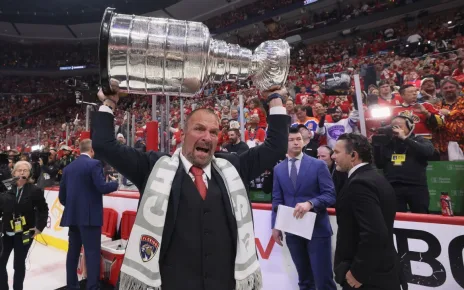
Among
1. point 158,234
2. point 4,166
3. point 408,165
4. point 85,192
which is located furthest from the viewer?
point 4,166

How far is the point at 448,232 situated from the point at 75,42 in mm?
27056

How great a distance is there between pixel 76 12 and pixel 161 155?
23340 millimetres

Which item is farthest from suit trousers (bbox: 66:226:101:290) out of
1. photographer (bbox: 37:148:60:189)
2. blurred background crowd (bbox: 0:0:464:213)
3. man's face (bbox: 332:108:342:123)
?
photographer (bbox: 37:148:60:189)

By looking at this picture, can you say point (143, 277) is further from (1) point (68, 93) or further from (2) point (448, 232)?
(1) point (68, 93)

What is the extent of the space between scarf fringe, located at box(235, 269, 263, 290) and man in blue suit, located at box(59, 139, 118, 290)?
2.46 meters

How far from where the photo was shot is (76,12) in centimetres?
2086

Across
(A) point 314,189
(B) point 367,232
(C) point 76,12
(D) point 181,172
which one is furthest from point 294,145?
(C) point 76,12

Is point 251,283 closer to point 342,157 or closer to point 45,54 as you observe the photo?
point 342,157

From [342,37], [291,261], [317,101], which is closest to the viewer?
[291,261]

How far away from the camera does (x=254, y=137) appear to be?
5043 mm

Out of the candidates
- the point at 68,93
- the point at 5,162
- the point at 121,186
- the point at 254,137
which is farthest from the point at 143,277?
the point at 68,93

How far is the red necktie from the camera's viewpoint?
4.91 feet

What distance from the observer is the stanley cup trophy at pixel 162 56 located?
137cm

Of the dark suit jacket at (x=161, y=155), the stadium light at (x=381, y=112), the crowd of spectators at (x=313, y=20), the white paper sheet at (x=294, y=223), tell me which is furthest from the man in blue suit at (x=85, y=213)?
the crowd of spectators at (x=313, y=20)
